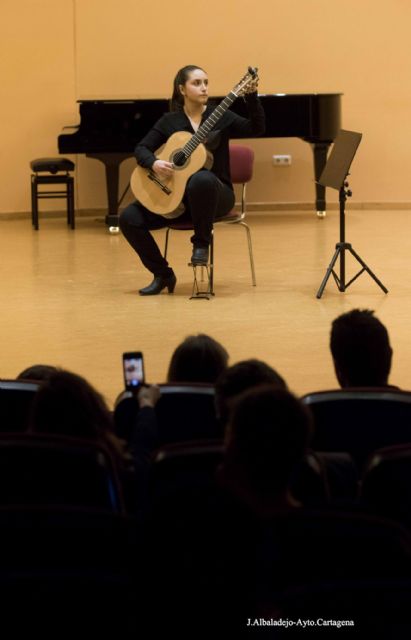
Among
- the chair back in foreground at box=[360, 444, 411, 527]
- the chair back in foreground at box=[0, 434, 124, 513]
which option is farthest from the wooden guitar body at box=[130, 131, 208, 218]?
the chair back in foreground at box=[360, 444, 411, 527]

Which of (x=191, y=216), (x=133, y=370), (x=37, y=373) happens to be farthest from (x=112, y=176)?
(x=133, y=370)

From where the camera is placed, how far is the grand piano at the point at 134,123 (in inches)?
394

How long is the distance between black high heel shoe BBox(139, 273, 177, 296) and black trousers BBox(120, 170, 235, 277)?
1.2 inches

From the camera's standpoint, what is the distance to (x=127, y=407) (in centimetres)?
301

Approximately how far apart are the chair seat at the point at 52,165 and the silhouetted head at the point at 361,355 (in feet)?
24.7

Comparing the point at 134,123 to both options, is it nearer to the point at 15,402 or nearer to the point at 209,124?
the point at 209,124

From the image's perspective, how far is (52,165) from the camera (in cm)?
1050

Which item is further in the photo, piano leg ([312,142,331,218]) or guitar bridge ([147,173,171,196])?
piano leg ([312,142,331,218])

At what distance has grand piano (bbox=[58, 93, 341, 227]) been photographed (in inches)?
394

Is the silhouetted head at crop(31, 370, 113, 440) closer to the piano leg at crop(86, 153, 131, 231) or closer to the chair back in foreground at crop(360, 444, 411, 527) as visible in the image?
the chair back in foreground at crop(360, 444, 411, 527)

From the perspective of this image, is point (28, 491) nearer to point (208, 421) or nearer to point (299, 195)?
point (208, 421)

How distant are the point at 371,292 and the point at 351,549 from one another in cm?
509

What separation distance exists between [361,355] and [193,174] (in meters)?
3.73

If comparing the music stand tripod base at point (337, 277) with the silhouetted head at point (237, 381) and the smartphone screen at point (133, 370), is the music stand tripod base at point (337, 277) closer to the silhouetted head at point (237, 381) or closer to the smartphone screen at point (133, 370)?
the smartphone screen at point (133, 370)
